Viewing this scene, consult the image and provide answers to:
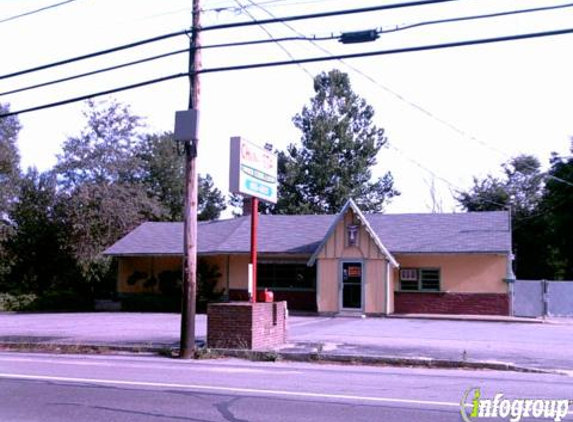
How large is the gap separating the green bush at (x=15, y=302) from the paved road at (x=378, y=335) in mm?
7809

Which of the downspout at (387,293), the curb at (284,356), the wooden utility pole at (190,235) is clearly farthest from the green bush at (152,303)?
the wooden utility pole at (190,235)

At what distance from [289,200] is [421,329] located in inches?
1329

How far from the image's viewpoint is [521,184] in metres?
61.2

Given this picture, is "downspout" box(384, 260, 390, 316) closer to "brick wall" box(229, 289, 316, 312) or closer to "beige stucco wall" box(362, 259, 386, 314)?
"beige stucco wall" box(362, 259, 386, 314)

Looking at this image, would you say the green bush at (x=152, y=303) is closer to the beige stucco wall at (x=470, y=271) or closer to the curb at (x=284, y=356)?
the beige stucco wall at (x=470, y=271)

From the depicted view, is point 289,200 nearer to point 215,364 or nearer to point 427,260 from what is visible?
point 427,260

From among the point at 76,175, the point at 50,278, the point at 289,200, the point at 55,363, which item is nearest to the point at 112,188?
the point at 76,175

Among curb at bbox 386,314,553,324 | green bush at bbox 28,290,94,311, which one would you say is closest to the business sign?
curb at bbox 386,314,553,324

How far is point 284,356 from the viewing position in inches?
602

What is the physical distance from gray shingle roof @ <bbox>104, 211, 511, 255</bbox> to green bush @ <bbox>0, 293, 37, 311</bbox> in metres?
5.27

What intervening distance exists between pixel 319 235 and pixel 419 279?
5416 mm

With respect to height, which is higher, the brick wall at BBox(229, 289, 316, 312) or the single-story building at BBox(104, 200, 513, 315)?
the single-story building at BBox(104, 200, 513, 315)
